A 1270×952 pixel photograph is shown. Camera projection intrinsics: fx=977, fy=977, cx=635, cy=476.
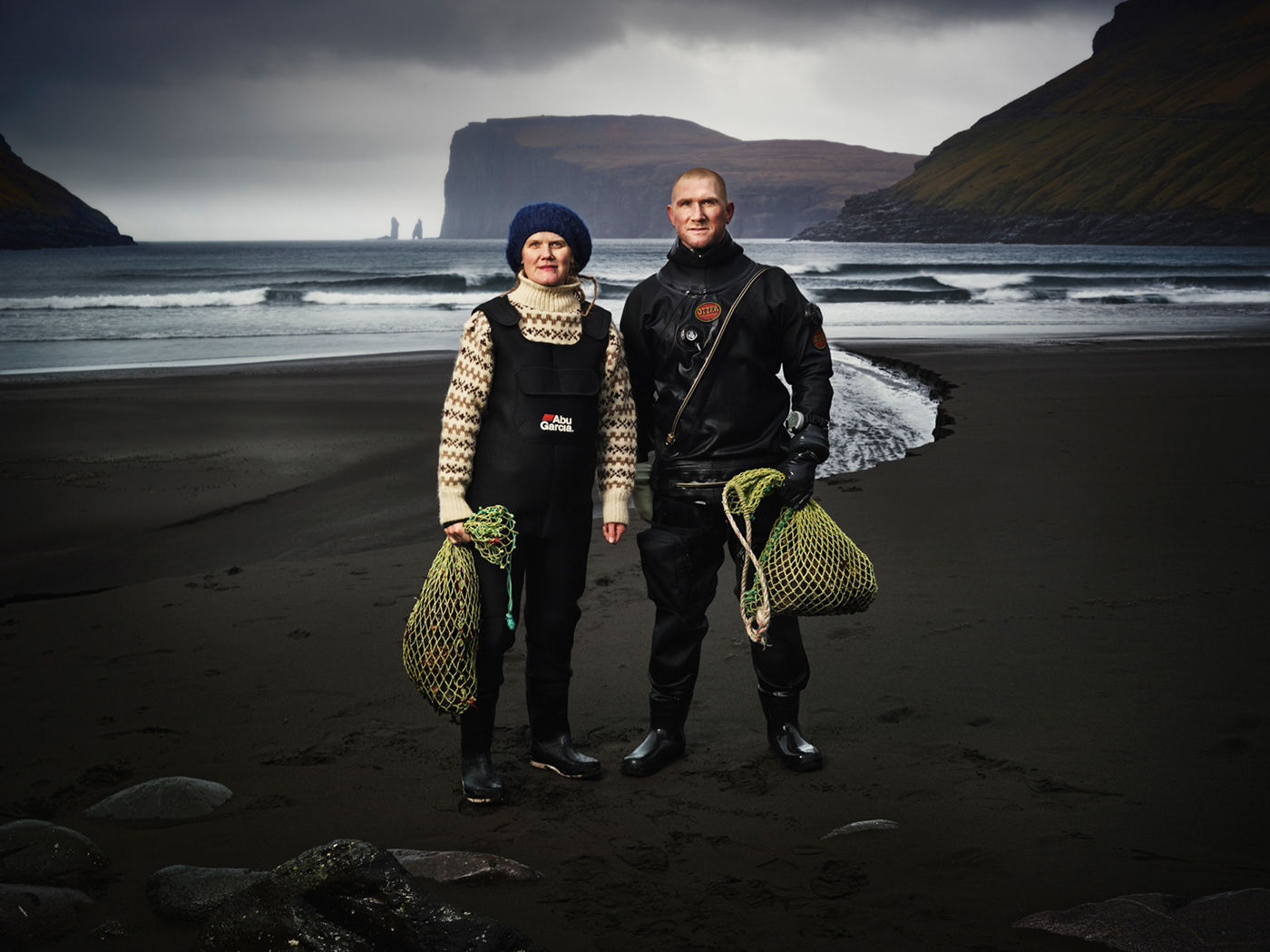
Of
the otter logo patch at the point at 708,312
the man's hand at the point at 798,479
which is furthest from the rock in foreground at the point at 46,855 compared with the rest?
the otter logo patch at the point at 708,312

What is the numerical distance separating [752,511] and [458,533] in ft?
3.27

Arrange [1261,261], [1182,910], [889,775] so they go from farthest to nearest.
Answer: [1261,261]
[889,775]
[1182,910]

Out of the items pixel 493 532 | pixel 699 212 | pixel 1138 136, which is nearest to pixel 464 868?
pixel 493 532

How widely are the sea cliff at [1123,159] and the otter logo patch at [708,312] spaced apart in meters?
97.6

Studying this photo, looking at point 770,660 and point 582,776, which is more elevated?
point 770,660

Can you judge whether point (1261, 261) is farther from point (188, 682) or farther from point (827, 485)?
point (188, 682)

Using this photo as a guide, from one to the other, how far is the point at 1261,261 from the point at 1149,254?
49.1 ft

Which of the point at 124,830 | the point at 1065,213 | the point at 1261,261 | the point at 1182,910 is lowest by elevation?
the point at 124,830

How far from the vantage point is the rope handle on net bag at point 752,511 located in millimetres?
3318

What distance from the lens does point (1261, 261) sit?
55906 millimetres

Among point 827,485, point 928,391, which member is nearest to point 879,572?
point 827,485

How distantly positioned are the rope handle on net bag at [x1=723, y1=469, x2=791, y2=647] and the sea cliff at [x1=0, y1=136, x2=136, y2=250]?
9330 cm

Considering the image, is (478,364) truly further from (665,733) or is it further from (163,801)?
(163,801)

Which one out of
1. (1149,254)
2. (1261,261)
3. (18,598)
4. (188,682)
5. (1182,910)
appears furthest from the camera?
(1149,254)
